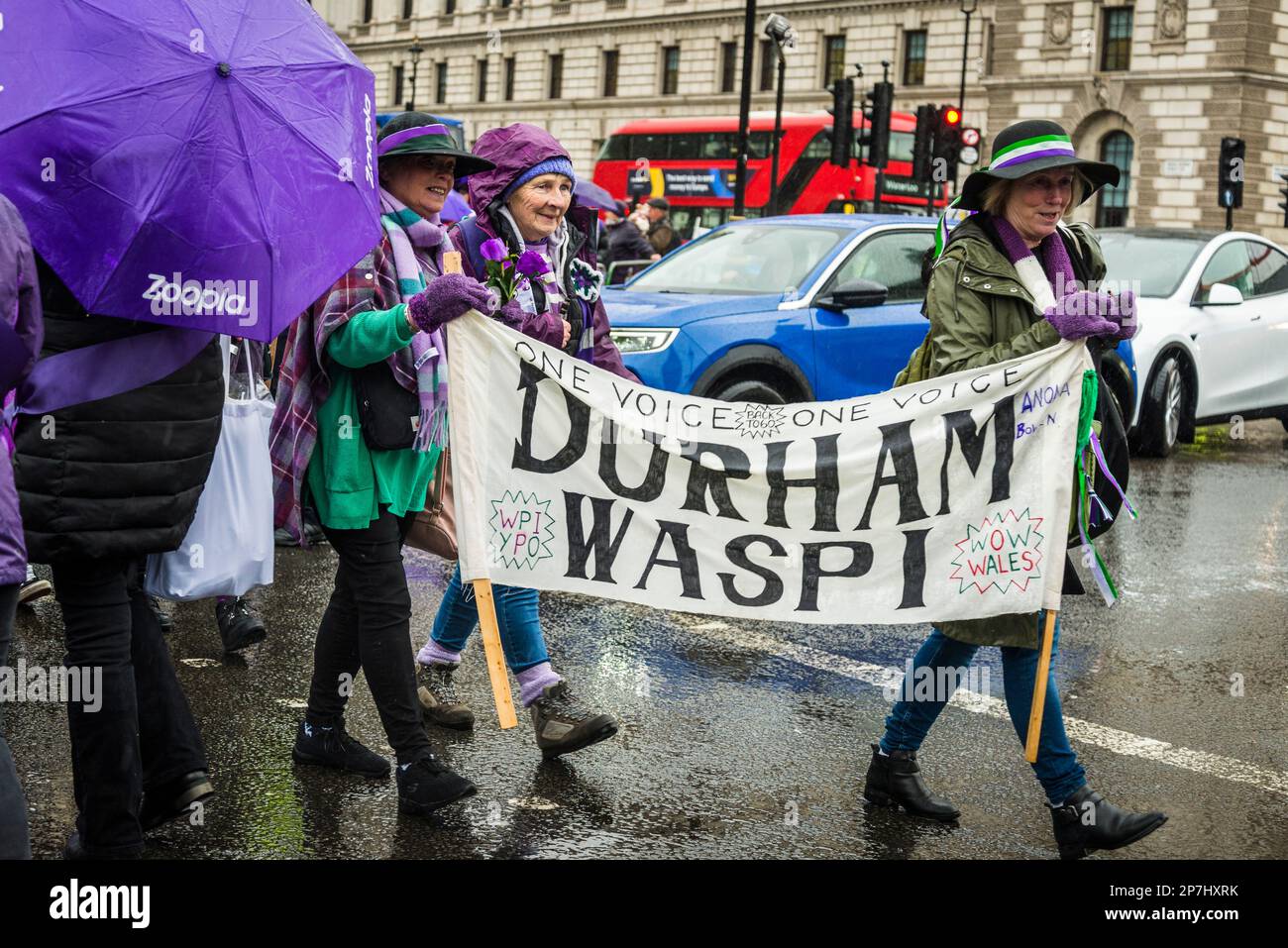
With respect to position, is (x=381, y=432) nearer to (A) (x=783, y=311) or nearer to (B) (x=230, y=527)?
(B) (x=230, y=527)

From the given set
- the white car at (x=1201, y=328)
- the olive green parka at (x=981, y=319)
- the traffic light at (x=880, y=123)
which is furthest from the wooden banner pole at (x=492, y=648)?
the traffic light at (x=880, y=123)

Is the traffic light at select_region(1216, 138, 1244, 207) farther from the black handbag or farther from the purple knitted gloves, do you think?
the black handbag

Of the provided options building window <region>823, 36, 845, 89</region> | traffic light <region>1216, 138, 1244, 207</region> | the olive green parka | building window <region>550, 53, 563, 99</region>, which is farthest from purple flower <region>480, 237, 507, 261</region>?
building window <region>550, 53, 563, 99</region>

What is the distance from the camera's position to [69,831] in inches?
166

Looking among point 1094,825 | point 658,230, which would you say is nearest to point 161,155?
point 1094,825

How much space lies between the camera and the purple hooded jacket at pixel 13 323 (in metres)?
3.04

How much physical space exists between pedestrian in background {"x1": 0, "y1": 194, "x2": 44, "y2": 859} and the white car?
10634mm

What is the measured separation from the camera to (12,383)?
3154 millimetres

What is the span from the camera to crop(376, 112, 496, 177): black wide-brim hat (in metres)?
4.60

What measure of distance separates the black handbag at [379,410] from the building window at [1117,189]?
4685cm

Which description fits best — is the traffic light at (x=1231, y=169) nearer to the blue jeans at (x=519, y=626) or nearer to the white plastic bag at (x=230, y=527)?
the blue jeans at (x=519, y=626)
